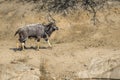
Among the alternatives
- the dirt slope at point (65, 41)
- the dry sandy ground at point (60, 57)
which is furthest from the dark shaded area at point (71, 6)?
the dry sandy ground at point (60, 57)

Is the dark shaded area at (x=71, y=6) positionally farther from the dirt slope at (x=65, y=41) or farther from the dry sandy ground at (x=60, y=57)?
the dry sandy ground at (x=60, y=57)

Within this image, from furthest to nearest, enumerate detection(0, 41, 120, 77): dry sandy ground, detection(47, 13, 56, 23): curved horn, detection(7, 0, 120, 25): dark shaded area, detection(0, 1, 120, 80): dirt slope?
detection(7, 0, 120, 25): dark shaded area < detection(47, 13, 56, 23): curved horn < detection(0, 1, 120, 80): dirt slope < detection(0, 41, 120, 77): dry sandy ground

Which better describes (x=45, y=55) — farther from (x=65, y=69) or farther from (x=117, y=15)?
(x=117, y=15)

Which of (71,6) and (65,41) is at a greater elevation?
(71,6)

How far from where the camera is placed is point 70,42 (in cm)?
2317

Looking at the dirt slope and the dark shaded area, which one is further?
the dark shaded area

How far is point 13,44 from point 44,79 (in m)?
5.10

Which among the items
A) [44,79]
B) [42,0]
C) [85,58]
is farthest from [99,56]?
[42,0]

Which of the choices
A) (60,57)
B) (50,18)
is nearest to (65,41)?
(50,18)

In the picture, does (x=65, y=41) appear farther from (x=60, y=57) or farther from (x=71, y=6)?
(x=71, y=6)

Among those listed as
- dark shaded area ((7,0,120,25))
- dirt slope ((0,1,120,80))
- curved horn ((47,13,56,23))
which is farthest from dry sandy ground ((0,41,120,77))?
dark shaded area ((7,0,120,25))

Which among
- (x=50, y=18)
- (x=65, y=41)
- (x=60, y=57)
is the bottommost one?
(x=65, y=41)

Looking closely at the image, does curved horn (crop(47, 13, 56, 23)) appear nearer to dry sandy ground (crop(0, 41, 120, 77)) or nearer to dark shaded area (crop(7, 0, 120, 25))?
dark shaded area (crop(7, 0, 120, 25))

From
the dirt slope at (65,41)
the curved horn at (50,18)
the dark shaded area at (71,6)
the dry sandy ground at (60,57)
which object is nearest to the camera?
the dry sandy ground at (60,57)
